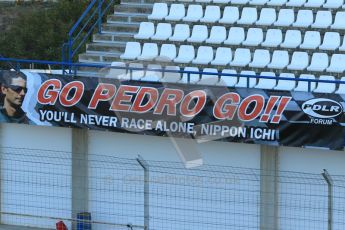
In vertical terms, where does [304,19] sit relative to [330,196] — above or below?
above

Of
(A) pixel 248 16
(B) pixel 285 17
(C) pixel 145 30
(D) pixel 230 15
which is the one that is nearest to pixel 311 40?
(B) pixel 285 17

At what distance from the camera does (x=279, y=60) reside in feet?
52.3

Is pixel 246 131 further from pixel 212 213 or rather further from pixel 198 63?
pixel 198 63

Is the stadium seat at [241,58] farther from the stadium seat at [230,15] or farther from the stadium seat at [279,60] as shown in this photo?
the stadium seat at [230,15]

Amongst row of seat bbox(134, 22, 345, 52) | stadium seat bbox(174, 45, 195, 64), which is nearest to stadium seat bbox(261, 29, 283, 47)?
row of seat bbox(134, 22, 345, 52)

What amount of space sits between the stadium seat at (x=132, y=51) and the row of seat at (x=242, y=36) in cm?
42

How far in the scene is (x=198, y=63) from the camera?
16.4 metres

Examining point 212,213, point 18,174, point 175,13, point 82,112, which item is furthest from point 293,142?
point 175,13

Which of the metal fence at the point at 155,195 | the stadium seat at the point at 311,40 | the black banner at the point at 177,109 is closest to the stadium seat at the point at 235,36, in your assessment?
the stadium seat at the point at 311,40

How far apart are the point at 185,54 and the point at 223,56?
0.73 metres

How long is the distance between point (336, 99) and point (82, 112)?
397 cm

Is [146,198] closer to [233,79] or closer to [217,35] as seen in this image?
[233,79]

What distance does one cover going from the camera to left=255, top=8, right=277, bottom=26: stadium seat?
665 inches

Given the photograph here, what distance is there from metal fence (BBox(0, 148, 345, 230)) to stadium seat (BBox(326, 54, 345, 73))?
9.42 ft
